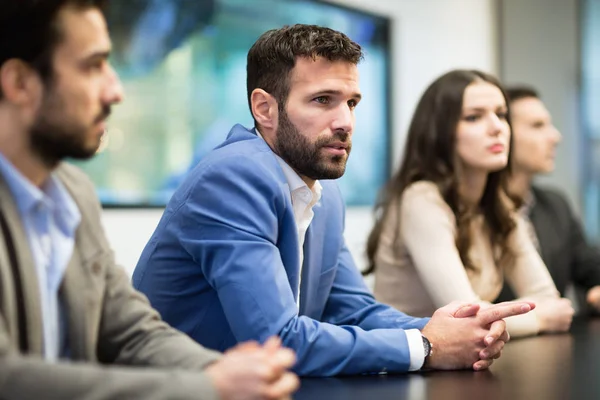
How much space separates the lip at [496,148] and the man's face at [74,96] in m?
1.67

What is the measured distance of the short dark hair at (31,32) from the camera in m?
1.05

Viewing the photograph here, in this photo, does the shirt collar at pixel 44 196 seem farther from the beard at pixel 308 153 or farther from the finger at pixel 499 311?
the finger at pixel 499 311

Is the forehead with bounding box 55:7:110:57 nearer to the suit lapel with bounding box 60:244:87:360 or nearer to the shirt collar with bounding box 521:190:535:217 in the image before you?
the suit lapel with bounding box 60:244:87:360

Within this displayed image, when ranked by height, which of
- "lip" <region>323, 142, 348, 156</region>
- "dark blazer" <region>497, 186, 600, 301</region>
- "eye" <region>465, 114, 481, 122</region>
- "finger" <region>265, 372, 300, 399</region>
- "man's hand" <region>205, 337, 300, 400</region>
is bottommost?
"dark blazer" <region>497, 186, 600, 301</region>

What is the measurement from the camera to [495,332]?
169 cm

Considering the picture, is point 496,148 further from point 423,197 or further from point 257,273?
point 257,273

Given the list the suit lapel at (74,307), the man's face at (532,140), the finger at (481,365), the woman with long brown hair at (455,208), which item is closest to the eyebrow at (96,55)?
the suit lapel at (74,307)

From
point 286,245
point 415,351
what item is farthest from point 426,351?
point 286,245

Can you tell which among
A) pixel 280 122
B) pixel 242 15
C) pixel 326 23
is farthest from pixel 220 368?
pixel 326 23

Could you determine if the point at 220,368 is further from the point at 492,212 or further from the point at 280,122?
the point at 492,212

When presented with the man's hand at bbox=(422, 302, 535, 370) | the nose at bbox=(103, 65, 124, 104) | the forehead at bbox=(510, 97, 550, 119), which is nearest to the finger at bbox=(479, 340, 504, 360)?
the man's hand at bbox=(422, 302, 535, 370)

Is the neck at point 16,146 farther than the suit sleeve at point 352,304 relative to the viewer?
No

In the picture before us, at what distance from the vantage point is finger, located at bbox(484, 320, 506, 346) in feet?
5.47

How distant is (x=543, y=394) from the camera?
4.41ft
